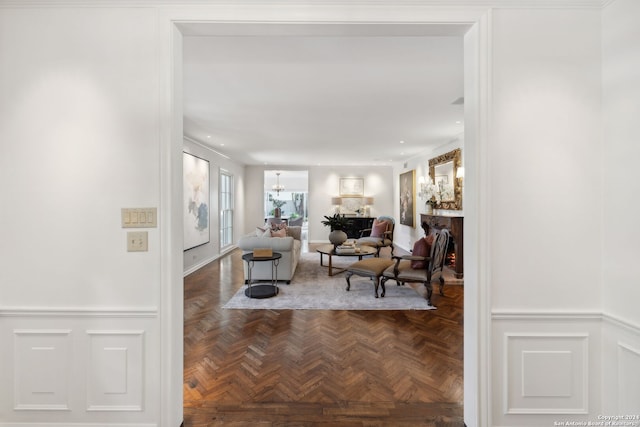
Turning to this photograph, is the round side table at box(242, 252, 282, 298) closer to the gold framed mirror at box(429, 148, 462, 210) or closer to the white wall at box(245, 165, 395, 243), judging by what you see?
the gold framed mirror at box(429, 148, 462, 210)

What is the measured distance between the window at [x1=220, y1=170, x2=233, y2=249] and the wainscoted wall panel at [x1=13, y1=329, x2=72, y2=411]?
6000 millimetres

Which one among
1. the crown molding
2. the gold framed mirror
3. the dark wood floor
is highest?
the crown molding

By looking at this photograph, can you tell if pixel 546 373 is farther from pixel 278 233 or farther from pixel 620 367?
pixel 278 233

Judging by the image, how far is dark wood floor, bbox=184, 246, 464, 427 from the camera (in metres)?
1.88

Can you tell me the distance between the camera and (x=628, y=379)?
1.47 meters

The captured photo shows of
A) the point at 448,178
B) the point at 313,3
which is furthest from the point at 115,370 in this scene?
the point at 448,178

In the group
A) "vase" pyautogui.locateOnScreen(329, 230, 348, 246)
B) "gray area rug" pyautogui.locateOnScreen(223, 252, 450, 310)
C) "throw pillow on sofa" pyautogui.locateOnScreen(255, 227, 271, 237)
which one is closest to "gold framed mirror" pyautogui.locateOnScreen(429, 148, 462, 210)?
"gray area rug" pyautogui.locateOnScreen(223, 252, 450, 310)

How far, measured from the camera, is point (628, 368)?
1.47m

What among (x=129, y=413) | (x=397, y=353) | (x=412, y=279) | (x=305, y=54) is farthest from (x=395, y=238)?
(x=129, y=413)

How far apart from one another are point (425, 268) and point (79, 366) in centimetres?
374

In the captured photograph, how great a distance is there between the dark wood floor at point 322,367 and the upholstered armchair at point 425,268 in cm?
42

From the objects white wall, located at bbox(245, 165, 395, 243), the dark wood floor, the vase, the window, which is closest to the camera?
the dark wood floor

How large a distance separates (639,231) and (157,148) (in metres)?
2.61

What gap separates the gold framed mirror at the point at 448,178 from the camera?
5.44 m
